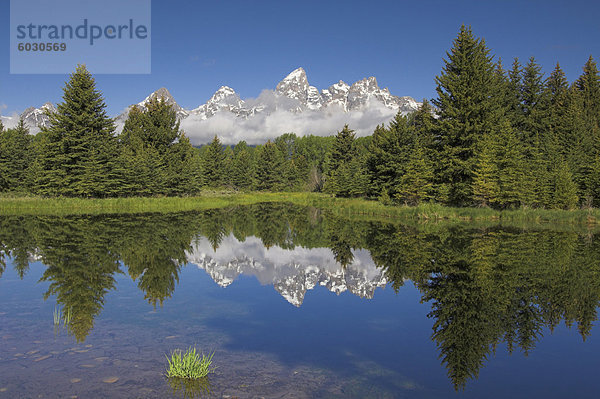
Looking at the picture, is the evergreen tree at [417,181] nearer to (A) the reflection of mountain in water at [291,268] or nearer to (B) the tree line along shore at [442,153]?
(B) the tree line along shore at [442,153]

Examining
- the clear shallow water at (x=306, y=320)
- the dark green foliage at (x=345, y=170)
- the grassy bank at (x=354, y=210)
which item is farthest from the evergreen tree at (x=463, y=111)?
the clear shallow water at (x=306, y=320)

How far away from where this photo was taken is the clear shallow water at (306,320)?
5242mm

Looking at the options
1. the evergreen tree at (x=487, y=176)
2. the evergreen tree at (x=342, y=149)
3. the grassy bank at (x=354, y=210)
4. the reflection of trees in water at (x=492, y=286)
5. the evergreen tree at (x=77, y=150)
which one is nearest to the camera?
the reflection of trees in water at (x=492, y=286)

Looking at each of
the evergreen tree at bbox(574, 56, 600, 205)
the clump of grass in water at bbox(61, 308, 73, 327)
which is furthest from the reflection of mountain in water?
the evergreen tree at bbox(574, 56, 600, 205)

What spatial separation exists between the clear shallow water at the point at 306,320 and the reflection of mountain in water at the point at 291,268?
0.09 metres

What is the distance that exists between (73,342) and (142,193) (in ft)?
142

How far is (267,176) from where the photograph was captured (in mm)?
80000

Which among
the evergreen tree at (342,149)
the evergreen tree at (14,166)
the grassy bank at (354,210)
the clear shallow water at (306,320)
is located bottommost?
the clear shallow water at (306,320)

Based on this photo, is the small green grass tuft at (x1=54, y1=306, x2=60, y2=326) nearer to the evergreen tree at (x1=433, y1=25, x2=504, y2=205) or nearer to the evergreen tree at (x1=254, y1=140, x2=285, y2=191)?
the evergreen tree at (x1=433, y1=25, x2=504, y2=205)

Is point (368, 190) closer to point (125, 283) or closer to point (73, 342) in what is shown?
point (125, 283)

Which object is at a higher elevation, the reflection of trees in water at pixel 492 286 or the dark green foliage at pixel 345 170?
the dark green foliage at pixel 345 170

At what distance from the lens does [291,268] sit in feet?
43.4

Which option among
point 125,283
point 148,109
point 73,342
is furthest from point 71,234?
point 148,109

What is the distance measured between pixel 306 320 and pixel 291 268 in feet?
17.0
